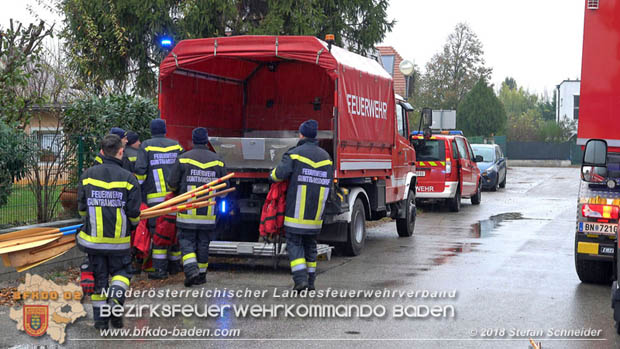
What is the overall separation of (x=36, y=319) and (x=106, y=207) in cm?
126

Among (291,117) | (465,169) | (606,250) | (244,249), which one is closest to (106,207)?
(244,249)

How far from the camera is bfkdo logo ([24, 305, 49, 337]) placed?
677 cm

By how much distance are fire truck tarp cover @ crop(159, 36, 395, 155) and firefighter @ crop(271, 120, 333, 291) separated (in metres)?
1.45

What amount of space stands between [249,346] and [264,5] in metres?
12.7

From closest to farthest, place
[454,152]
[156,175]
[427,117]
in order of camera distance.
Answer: [156,175]
[427,117]
[454,152]

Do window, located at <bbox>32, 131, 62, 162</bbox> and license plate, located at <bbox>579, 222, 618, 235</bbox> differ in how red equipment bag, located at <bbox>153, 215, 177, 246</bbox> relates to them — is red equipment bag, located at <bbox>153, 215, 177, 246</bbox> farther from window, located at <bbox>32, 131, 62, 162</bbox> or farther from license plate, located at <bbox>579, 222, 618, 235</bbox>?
license plate, located at <bbox>579, 222, 618, 235</bbox>

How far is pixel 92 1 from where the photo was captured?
54.7ft

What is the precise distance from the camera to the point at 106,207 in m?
6.62

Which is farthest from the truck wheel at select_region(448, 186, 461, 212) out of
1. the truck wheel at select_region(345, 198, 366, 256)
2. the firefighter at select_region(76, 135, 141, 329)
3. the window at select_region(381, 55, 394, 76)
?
the firefighter at select_region(76, 135, 141, 329)

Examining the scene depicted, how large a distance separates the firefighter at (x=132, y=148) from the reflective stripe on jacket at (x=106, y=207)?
108 inches

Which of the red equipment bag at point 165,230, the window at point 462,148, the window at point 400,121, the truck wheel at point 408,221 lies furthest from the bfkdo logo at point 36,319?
the window at point 462,148

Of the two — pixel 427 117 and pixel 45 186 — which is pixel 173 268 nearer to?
pixel 45 186

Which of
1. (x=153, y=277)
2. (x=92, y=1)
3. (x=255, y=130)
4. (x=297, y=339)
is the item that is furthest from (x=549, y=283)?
(x=92, y=1)

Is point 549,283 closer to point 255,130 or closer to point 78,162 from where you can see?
point 255,130
